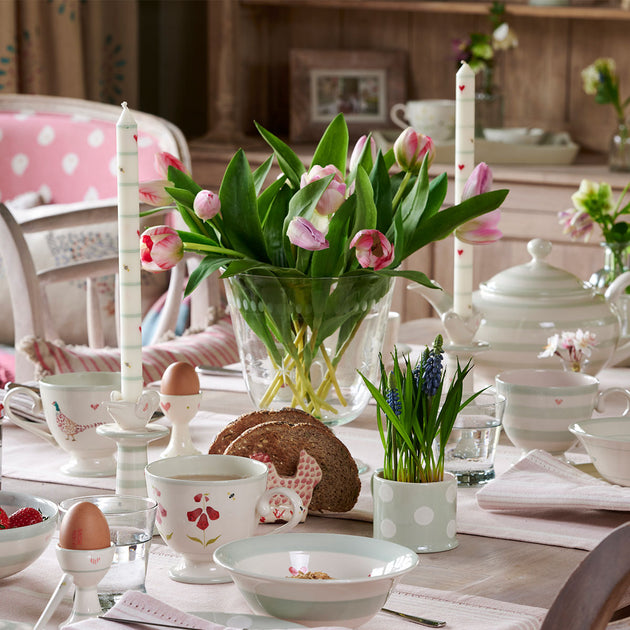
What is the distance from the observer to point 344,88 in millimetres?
3688

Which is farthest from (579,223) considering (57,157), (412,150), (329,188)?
(57,157)

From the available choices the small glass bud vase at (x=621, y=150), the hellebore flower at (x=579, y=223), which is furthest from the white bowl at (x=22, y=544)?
the small glass bud vase at (x=621, y=150)

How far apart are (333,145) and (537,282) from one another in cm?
39

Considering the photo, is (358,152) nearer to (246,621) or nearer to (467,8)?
(246,621)

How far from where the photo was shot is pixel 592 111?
3553 millimetres

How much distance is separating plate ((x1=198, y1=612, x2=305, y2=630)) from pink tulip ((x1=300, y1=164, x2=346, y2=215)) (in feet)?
1.32

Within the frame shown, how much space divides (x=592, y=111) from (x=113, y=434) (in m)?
2.96

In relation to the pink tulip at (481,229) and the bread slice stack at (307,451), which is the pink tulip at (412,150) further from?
the bread slice stack at (307,451)

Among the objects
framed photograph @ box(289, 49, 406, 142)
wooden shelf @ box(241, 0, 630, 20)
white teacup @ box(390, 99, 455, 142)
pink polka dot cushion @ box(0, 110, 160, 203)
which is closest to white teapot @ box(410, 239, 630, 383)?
pink polka dot cushion @ box(0, 110, 160, 203)

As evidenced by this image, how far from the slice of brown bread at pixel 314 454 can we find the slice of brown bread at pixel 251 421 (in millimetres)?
14

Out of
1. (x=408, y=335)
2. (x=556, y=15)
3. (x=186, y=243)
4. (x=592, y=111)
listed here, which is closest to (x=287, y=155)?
(x=186, y=243)

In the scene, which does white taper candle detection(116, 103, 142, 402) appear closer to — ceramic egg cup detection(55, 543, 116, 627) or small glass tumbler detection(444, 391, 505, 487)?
ceramic egg cup detection(55, 543, 116, 627)

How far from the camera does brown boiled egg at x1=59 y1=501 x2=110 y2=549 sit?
Answer: 0.68 m

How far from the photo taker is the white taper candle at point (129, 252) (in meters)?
0.87
